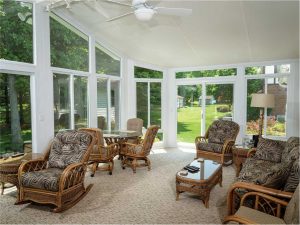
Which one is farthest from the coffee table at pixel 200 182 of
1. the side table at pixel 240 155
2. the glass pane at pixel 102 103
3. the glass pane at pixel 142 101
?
the glass pane at pixel 142 101

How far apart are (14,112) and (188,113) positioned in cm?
503

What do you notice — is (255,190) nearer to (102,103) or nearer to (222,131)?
(222,131)

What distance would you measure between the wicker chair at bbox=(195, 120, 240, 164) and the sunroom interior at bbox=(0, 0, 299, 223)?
464 millimetres

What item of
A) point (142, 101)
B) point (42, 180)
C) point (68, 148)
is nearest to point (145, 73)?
point (142, 101)

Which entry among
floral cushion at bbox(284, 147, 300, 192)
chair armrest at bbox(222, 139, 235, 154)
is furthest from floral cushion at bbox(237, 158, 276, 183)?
chair armrest at bbox(222, 139, 235, 154)

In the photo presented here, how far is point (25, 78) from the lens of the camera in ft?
14.5

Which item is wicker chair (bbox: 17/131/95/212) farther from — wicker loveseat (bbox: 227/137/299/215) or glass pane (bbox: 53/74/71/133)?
wicker loveseat (bbox: 227/137/299/215)

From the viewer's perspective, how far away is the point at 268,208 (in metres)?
2.55

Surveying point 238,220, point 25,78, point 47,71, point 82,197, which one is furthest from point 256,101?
point 25,78

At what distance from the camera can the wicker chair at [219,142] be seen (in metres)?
5.27

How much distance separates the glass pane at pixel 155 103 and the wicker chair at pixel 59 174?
13.0 ft

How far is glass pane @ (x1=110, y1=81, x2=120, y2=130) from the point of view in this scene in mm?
6585

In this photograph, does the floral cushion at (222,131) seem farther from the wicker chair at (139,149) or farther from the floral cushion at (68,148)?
the floral cushion at (68,148)

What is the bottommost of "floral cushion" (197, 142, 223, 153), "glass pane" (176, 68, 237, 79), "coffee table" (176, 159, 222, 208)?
"coffee table" (176, 159, 222, 208)
